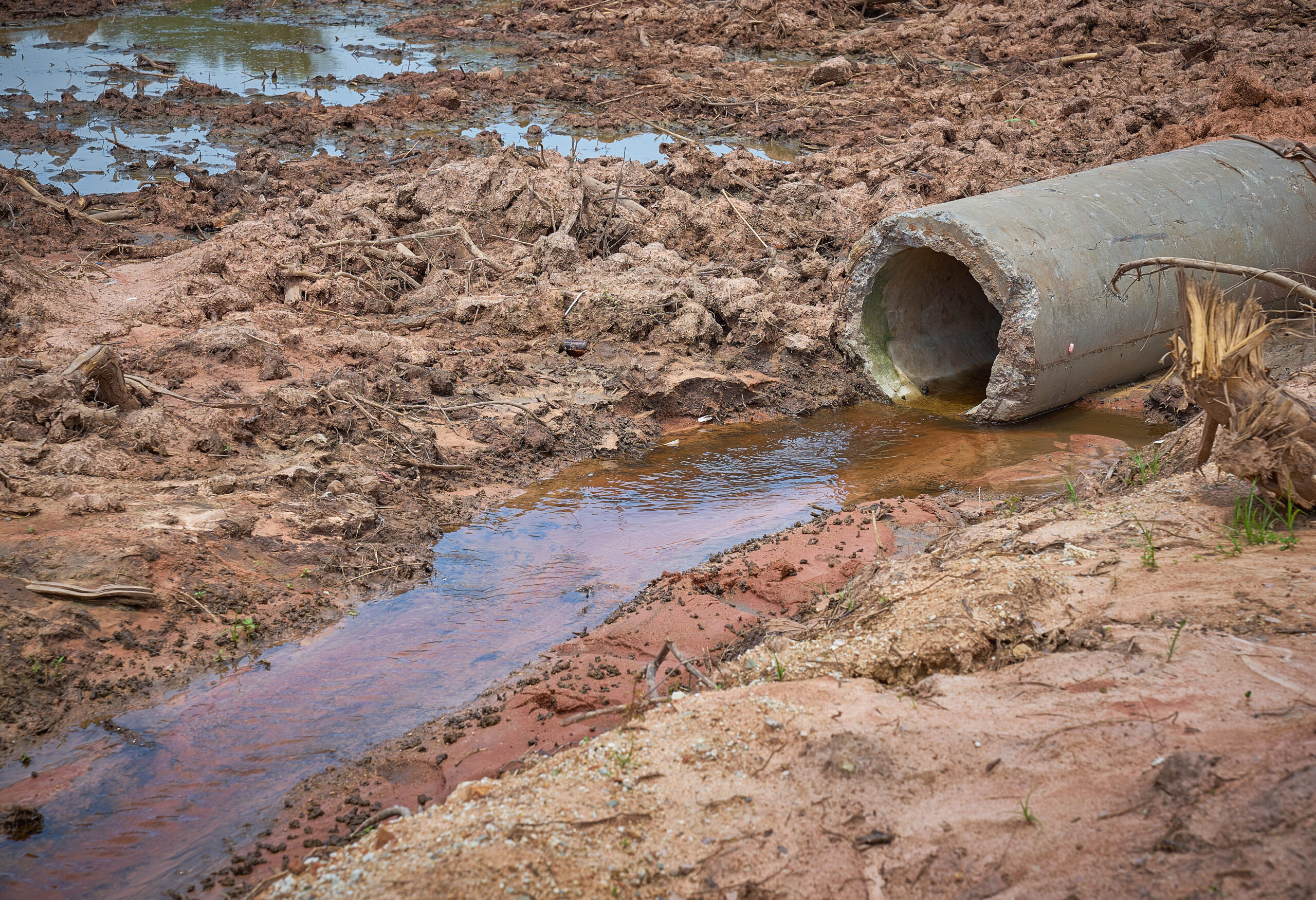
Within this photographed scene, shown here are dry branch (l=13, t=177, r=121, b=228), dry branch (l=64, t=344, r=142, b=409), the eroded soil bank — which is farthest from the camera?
dry branch (l=13, t=177, r=121, b=228)

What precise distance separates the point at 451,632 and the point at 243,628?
1030 mm

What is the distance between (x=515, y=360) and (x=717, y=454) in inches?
78.2

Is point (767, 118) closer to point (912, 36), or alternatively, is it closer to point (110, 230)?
point (912, 36)

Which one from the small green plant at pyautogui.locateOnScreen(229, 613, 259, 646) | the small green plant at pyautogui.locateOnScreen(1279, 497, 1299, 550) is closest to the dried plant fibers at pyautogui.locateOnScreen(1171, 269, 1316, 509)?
the small green plant at pyautogui.locateOnScreen(1279, 497, 1299, 550)

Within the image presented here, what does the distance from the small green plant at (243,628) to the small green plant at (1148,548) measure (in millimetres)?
4108

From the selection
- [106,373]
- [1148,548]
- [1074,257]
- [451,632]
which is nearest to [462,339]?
[106,373]

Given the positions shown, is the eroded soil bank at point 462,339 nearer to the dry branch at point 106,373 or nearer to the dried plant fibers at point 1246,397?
the dry branch at point 106,373

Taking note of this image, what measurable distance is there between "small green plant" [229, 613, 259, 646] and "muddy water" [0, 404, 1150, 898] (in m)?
0.16

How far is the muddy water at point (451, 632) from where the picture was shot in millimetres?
3387

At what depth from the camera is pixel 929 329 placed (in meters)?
8.41

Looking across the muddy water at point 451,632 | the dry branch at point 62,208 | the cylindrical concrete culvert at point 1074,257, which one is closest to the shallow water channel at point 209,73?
the dry branch at point 62,208

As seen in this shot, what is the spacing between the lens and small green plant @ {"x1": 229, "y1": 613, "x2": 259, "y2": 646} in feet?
14.9

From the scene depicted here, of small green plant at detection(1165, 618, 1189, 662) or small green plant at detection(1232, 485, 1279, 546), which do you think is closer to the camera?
small green plant at detection(1165, 618, 1189, 662)

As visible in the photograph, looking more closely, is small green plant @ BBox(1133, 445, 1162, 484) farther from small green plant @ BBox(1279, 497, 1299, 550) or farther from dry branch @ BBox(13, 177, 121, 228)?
dry branch @ BBox(13, 177, 121, 228)
